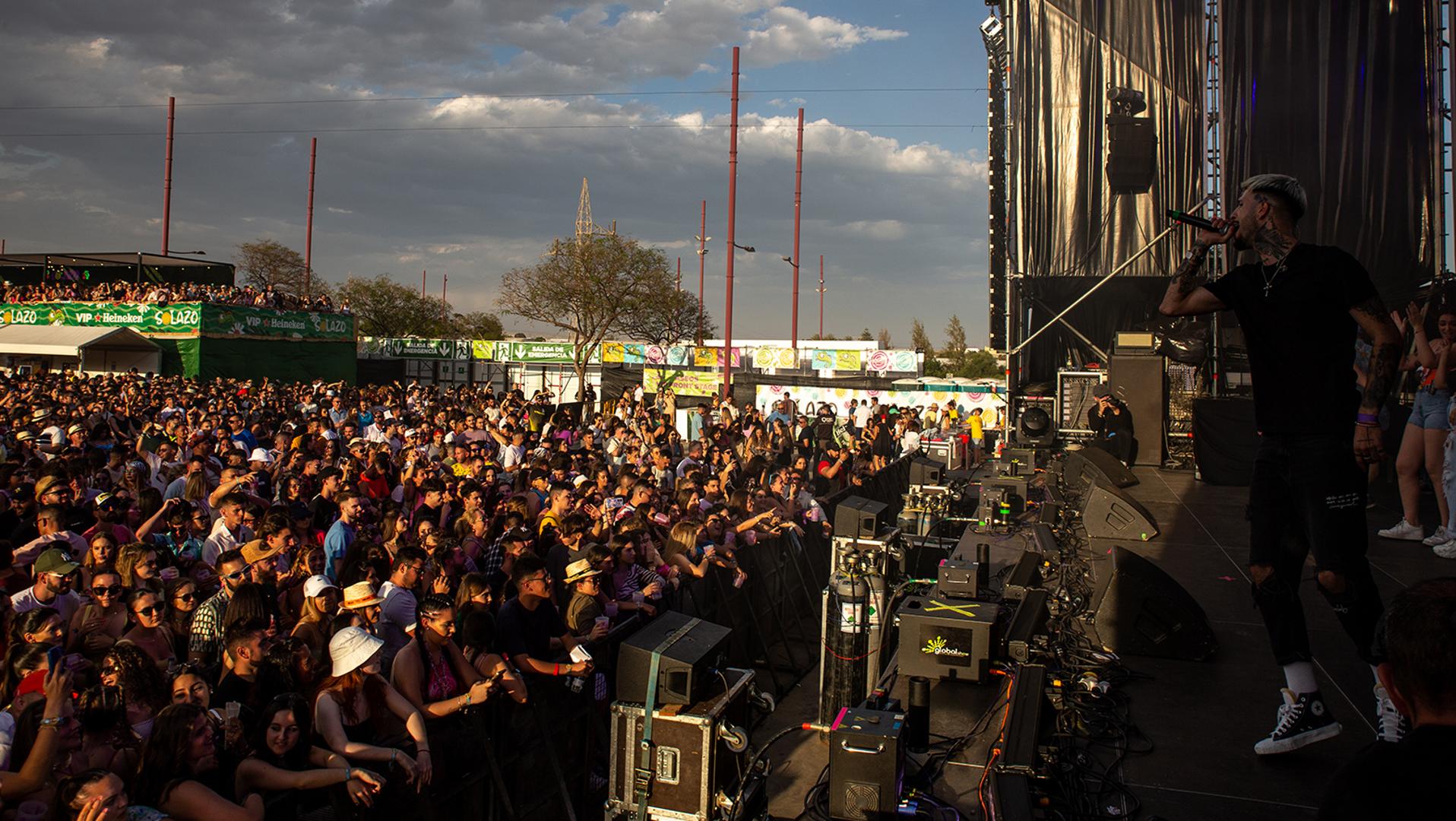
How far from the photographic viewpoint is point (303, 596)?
18.6 ft

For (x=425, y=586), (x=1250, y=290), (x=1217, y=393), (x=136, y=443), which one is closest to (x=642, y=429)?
(x=136, y=443)

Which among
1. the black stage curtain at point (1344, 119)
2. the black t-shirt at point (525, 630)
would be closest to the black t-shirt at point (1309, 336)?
the black t-shirt at point (525, 630)

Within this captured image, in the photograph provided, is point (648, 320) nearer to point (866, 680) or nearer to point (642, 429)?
point (642, 429)

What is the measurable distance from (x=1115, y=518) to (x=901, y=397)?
672 inches

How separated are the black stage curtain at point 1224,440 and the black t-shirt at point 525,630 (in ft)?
29.9

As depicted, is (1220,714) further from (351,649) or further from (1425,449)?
(1425,449)

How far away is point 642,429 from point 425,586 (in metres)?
9.97

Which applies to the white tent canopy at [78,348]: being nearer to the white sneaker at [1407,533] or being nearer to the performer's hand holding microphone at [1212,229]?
the white sneaker at [1407,533]

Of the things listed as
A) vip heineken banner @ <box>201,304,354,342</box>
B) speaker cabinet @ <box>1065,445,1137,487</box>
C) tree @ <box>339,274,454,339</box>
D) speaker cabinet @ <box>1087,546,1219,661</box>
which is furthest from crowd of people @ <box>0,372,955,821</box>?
tree @ <box>339,274,454,339</box>

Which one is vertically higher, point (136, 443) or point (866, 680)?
point (136, 443)

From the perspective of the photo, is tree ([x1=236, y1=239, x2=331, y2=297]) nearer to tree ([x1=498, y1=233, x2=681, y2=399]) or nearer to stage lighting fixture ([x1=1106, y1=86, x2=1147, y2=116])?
tree ([x1=498, y1=233, x2=681, y2=399])

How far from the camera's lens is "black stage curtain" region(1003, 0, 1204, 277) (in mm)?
15984

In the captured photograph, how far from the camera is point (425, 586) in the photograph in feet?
21.8

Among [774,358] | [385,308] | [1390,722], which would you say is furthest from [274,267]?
[1390,722]
